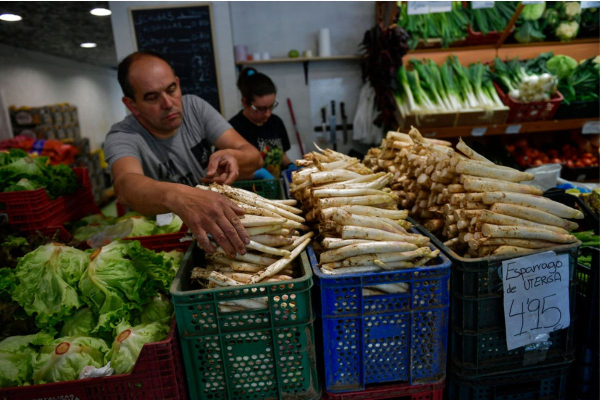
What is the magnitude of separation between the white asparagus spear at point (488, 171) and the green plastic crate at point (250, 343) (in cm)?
92

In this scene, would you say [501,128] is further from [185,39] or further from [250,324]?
[185,39]

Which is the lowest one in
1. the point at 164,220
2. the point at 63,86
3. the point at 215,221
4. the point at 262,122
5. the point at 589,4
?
the point at 164,220

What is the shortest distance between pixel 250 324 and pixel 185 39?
5.15m

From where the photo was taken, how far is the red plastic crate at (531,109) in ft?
14.4

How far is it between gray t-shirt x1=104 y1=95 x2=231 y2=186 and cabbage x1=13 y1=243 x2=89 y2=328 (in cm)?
72

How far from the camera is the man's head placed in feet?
7.98

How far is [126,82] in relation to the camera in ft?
8.21

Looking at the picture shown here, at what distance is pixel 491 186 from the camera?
183cm

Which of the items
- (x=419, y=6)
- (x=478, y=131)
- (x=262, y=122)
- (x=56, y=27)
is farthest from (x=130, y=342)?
(x=56, y=27)

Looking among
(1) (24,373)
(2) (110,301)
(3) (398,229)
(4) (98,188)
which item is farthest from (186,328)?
(4) (98,188)

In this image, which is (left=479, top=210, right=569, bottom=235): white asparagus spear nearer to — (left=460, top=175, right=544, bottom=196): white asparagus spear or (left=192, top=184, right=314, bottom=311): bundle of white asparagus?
(left=460, top=175, right=544, bottom=196): white asparagus spear

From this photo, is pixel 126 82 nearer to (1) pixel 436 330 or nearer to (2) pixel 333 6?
(1) pixel 436 330

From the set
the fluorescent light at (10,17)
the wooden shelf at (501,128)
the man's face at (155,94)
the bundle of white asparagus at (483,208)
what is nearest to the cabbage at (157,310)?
the man's face at (155,94)

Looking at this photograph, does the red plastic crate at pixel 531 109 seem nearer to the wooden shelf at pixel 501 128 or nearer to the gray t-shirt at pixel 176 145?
the wooden shelf at pixel 501 128
